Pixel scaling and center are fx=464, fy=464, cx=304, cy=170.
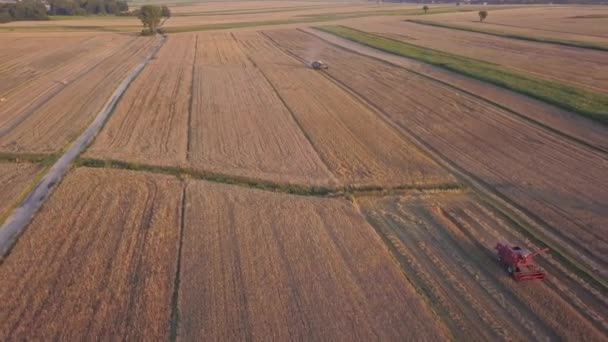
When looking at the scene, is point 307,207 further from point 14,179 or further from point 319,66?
point 319,66

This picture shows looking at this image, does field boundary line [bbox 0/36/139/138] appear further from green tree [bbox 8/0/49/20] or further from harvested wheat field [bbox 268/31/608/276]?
green tree [bbox 8/0/49/20]

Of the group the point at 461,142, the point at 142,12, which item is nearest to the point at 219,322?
the point at 461,142

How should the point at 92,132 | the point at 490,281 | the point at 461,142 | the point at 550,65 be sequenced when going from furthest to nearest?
the point at 550,65, the point at 92,132, the point at 461,142, the point at 490,281

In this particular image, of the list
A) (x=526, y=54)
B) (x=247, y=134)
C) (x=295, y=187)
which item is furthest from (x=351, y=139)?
(x=526, y=54)

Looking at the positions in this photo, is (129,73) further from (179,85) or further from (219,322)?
(219,322)

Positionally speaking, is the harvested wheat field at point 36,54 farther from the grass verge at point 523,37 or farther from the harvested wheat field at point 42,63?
the grass verge at point 523,37
